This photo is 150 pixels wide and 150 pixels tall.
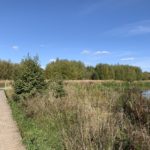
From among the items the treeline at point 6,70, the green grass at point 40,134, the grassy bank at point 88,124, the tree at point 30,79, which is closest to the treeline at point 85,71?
the treeline at point 6,70

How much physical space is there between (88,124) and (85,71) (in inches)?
3126

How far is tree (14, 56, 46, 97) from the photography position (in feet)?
70.1

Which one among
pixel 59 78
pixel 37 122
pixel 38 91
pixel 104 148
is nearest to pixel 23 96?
pixel 38 91

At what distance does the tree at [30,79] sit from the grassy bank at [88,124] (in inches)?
210

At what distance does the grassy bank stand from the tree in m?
5.32

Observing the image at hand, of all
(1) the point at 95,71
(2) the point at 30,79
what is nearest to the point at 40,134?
(2) the point at 30,79

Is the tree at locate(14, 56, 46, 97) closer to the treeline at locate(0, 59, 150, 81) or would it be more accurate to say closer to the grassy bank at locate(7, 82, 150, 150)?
the grassy bank at locate(7, 82, 150, 150)

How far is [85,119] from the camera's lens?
30.2 ft

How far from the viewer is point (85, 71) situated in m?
87.6

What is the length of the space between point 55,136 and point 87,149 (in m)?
3.22

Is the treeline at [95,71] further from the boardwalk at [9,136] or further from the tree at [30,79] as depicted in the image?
the boardwalk at [9,136]

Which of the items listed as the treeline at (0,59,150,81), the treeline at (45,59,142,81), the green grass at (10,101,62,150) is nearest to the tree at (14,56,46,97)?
the green grass at (10,101,62,150)

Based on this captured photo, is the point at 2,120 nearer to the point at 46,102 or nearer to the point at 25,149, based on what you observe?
the point at 46,102

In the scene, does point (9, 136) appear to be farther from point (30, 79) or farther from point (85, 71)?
point (85, 71)
